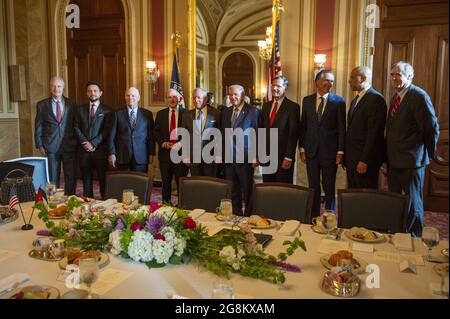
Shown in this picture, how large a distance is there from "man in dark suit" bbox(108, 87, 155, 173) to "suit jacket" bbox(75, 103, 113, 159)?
0.16 metres

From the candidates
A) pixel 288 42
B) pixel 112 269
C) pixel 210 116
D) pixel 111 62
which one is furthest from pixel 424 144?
pixel 111 62

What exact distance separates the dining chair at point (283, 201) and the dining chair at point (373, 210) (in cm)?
20

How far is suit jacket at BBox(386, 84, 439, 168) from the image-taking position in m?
3.17

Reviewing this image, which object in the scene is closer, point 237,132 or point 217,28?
point 237,132

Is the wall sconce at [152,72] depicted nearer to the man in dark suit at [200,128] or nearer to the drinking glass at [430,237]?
the man in dark suit at [200,128]

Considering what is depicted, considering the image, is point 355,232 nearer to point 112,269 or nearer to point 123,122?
point 112,269

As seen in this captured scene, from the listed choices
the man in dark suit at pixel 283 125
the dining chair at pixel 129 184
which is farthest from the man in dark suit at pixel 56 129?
the man in dark suit at pixel 283 125

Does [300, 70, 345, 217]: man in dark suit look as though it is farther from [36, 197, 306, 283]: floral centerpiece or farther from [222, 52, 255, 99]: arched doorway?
[36, 197, 306, 283]: floral centerpiece

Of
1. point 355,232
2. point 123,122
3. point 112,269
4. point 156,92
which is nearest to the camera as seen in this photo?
point 112,269

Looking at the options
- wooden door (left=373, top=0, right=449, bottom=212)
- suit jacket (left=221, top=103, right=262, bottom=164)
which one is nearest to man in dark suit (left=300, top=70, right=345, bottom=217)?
suit jacket (left=221, top=103, right=262, bottom=164)

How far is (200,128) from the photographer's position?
4.27 m

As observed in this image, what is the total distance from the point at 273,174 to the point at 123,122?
165 cm

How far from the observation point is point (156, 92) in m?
5.75

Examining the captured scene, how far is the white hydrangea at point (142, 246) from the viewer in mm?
1555
